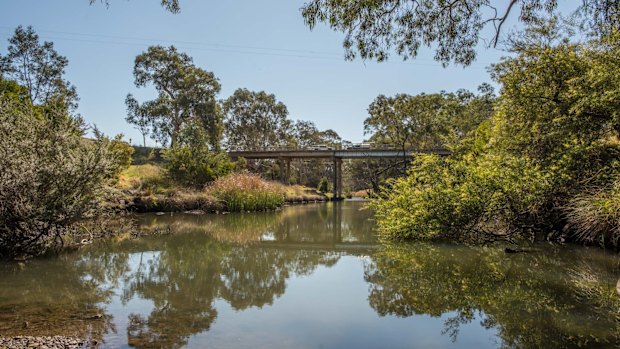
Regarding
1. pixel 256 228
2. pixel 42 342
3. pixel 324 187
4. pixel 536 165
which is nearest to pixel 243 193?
pixel 256 228

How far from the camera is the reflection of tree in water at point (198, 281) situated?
571 centimetres

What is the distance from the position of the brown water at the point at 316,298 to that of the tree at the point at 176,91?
36.4m

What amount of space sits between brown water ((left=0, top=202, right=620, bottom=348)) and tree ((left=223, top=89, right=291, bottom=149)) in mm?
48566

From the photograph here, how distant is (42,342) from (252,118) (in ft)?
186

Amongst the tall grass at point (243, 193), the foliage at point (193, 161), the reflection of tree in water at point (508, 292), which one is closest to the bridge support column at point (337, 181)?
the tall grass at point (243, 193)

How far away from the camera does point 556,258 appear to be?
10.5 meters

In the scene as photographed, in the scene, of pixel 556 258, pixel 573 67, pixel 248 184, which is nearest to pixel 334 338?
pixel 556 258

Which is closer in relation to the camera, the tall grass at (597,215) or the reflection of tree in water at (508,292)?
the reflection of tree in water at (508,292)

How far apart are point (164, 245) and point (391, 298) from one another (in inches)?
311

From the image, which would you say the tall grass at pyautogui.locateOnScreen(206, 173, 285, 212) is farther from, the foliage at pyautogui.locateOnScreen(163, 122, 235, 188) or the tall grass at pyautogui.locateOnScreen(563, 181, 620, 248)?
the tall grass at pyautogui.locateOnScreen(563, 181, 620, 248)

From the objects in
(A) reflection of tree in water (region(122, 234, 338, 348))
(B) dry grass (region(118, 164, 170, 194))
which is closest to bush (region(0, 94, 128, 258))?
(A) reflection of tree in water (region(122, 234, 338, 348))

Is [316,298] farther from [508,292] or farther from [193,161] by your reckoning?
[193,161]

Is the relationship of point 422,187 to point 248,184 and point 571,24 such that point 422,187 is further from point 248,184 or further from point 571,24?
point 248,184

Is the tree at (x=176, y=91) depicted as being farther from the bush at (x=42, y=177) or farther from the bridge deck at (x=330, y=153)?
the bush at (x=42, y=177)
